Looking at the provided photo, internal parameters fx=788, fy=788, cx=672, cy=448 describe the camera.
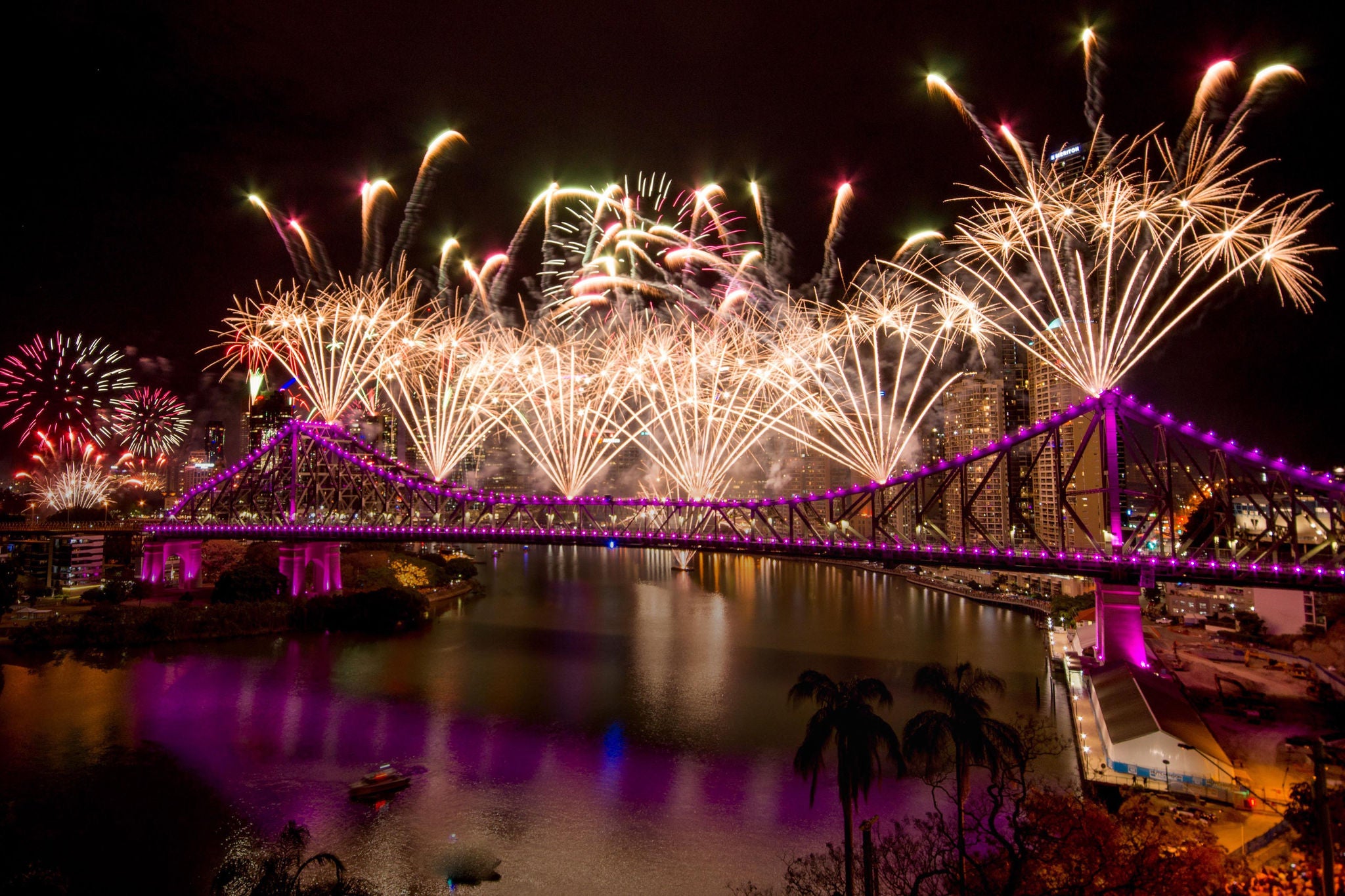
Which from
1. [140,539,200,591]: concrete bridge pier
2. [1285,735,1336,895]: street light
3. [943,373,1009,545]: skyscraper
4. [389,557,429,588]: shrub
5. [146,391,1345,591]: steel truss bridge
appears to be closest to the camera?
[1285,735,1336,895]: street light

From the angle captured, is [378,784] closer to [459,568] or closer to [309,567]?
[309,567]

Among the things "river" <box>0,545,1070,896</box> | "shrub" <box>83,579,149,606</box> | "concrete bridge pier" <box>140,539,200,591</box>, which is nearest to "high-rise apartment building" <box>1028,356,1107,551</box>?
"river" <box>0,545,1070,896</box>

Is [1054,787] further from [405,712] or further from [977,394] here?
[977,394]

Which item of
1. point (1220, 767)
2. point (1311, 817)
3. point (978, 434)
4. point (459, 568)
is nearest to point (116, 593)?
point (459, 568)

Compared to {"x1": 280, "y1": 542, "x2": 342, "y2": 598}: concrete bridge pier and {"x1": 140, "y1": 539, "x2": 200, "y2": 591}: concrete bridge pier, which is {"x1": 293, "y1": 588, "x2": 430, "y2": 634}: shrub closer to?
{"x1": 280, "y1": 542, "x2": 342, "y2": 598}: concrete bridge pier

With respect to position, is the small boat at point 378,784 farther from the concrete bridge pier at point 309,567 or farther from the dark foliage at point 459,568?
the dark foliage at point 459,568

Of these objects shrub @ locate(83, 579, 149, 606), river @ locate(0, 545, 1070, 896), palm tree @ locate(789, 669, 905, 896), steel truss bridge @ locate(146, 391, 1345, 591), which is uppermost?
steel truss bridge @ locate(146, 391, 1345, 591)

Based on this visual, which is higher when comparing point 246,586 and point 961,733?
point 961,733
